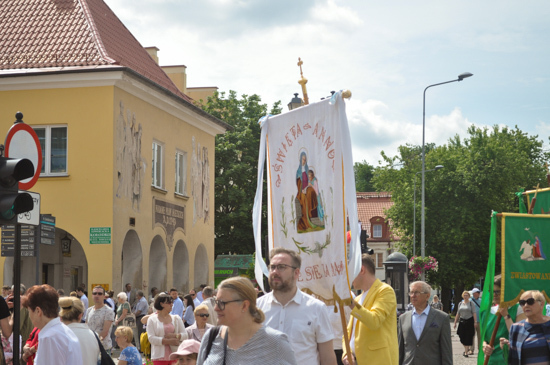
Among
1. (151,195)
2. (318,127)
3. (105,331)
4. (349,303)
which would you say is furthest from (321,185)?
(151,195)

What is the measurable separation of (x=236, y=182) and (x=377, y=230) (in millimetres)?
49138

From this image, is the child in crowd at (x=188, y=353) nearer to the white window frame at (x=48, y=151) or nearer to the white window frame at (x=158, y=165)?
the white window frame at (x=48, y=151)

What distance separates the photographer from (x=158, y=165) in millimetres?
33812

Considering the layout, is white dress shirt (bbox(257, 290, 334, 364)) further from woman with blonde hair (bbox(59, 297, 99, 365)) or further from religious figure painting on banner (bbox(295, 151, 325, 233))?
woman with blonde hair (bbox(59, 297, 99, 365))

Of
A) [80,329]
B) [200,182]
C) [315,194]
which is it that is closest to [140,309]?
[200,182]

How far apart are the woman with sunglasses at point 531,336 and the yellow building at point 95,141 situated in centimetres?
2104

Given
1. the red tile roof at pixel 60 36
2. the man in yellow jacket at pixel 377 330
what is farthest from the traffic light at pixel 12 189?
the red tile roof at pixel 60 36

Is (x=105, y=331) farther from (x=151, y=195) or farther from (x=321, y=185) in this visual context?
(x=151, y=195)

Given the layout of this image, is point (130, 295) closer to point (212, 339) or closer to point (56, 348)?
point (56, 348)

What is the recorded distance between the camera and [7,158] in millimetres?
8758

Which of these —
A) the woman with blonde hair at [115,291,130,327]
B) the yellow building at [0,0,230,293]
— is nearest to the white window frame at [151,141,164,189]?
the yellow building at [0,0,230,293]

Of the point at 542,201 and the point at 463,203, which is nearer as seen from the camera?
the point at 542,201

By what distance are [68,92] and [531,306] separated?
77.1 feet

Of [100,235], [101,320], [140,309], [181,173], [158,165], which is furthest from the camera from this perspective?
[181,173]
